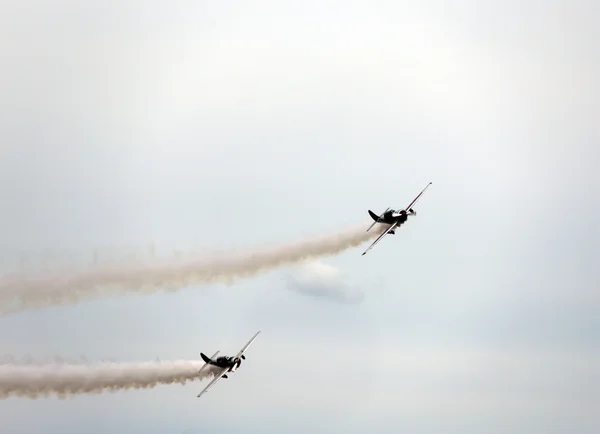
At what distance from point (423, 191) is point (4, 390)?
5210 cm

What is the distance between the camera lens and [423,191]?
120125 millimetres

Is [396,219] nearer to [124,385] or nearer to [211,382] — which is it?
[211,382]

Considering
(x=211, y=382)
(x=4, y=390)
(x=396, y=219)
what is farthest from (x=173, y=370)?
(x=396, y=219)

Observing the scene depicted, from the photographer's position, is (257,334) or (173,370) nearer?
(173,370)

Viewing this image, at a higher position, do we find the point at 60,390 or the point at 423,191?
the point at 423,191

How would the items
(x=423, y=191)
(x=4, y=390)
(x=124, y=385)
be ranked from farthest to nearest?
(x=423, y=191)
(x=124, y=385)
(x=4, y=390)

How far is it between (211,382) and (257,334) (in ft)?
36.3

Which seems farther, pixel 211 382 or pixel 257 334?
pixel 257 334

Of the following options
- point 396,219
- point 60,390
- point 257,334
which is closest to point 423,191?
point 396,219

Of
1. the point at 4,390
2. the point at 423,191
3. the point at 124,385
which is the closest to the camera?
the point at 4,390

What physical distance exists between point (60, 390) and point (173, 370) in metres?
16.0

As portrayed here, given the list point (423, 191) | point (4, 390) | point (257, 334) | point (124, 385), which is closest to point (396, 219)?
point (423, 191)

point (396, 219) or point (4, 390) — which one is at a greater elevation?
point (396, 219)

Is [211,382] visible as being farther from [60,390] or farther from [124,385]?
[60,390]
